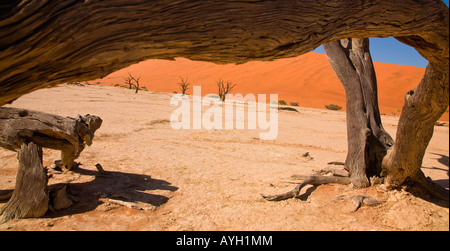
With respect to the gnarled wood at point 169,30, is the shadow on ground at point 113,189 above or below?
below

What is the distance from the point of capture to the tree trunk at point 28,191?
3.06 m

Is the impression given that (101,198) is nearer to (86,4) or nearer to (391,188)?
(86,4)

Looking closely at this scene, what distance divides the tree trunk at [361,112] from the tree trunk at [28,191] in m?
3.86

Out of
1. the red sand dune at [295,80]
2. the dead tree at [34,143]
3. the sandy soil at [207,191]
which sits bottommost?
the sandy soil at [207,191]

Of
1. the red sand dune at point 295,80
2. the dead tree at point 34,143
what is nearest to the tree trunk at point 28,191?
the dead tree at point 34,143

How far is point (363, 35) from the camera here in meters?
1.58

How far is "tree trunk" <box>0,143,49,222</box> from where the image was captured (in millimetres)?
3064

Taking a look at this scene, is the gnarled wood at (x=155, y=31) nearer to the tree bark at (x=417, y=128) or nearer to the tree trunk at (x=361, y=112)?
the tree bark at (x=417, y=128)

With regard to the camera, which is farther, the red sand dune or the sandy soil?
the red sand dune

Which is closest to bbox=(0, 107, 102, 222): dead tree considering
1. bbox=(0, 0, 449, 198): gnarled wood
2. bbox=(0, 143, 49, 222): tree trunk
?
bbox=(0, 143, 49, 222): tree trunk

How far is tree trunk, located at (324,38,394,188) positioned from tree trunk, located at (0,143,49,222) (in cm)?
386

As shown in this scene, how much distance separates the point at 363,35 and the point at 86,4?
1365 millimetres

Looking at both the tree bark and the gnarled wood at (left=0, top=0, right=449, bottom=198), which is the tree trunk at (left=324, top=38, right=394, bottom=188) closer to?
the tree bark

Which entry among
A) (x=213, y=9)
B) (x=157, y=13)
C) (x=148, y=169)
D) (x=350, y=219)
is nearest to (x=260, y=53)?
(x=213, y=9)
